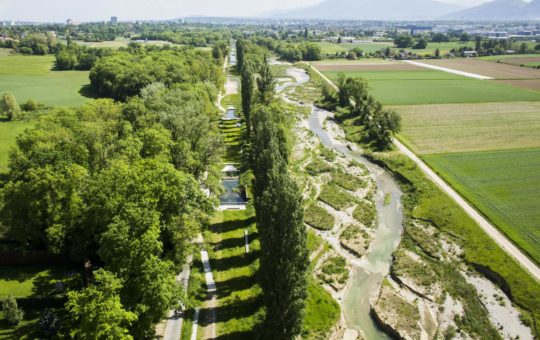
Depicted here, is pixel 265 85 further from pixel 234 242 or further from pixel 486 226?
pixel 486 226

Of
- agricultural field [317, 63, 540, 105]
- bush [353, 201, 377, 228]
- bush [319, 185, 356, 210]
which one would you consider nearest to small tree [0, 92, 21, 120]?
bush [319, 185, 356, 210]

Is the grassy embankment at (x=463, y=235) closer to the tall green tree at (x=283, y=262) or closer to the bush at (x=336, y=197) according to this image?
the bush at (x=336, y=197)

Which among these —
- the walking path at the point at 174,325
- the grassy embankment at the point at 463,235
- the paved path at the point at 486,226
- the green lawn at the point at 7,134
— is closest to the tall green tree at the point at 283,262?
the walking path at the point at 174,325

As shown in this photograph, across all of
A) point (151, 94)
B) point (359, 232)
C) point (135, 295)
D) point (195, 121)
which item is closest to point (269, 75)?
point (151, 94)

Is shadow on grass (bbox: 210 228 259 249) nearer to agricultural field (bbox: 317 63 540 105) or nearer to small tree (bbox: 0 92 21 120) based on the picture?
small tree (bbox: 0 92 21 120)

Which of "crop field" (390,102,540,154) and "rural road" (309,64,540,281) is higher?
"crop field" (390,102,540,154)

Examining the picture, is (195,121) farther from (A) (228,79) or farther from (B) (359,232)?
(A) (228,79)
